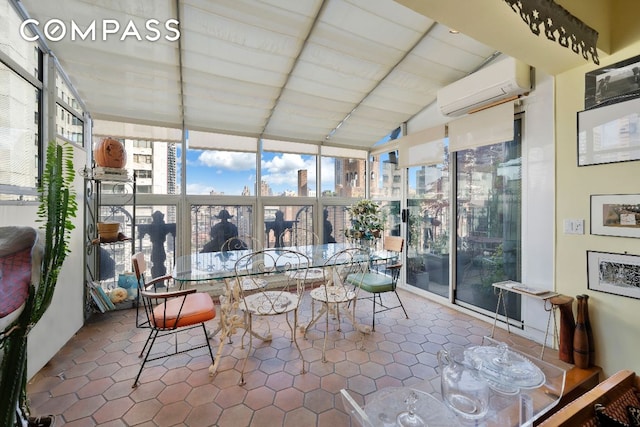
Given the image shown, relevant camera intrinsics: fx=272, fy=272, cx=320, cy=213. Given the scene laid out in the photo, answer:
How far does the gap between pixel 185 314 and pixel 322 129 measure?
10.4 feet

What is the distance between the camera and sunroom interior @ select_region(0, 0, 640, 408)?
1.98 m

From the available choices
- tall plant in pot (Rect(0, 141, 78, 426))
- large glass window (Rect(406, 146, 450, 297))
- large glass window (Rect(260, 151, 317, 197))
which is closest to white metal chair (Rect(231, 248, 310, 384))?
tall plant in pot (Rect(0, 141, 78, 426))

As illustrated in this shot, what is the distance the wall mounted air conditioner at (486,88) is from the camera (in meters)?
2.55

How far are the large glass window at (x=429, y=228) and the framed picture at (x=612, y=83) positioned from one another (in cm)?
147

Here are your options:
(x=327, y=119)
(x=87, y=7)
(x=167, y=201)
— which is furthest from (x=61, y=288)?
(x=327, y=119)

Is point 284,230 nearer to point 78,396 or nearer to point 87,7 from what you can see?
point 78,396

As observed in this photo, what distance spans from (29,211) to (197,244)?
2047mm

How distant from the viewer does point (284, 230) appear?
4.47 metres

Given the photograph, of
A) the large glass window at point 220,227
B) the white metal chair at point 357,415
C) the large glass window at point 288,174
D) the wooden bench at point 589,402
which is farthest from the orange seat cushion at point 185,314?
the large glass window at point 288,174

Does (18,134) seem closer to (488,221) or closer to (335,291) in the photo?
(335,291)

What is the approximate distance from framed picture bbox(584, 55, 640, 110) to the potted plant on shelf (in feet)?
8.46

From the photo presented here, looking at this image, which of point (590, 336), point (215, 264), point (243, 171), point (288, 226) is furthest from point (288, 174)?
point (590, 336)

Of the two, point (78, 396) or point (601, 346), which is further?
point (601, 346)

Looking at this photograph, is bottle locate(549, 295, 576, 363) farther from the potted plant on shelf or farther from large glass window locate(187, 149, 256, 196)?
large glass window locate(187, 149, 256, 196)
